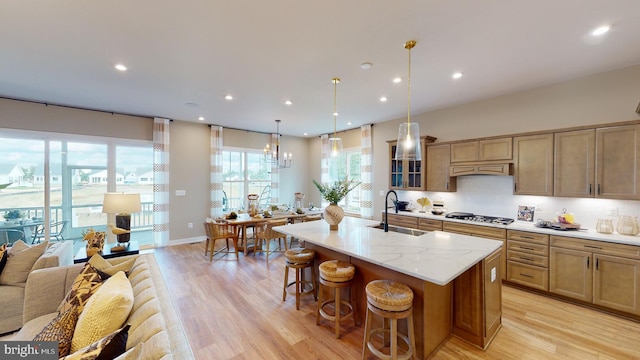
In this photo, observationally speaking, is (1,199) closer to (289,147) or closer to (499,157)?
(289,147)

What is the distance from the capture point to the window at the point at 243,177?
21.7ft

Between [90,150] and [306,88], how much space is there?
468cm

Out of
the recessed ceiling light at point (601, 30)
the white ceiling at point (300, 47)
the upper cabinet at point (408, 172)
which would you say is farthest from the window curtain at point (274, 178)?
the recessed ceiling light at point (601, 30)

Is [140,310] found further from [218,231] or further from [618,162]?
[618,162]

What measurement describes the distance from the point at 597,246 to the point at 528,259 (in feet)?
2.26

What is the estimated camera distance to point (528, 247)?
331 centimetres

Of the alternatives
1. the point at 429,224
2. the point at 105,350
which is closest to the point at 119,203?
the point at 105,350

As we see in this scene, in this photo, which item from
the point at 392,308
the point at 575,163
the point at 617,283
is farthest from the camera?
the point at 575,163

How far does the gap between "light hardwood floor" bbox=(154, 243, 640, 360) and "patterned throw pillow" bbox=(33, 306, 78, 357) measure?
3.69ft

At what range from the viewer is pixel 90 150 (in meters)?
4.98

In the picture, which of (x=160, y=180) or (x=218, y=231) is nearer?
(x=218, y=231)

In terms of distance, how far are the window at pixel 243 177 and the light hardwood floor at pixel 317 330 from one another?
324 centimetres

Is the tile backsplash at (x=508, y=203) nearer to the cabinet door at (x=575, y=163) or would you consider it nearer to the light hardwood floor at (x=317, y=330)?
the cabinet door at (x=575, y=163)

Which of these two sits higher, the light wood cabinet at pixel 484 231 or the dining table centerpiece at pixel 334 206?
the dining table centerpiece at pixel 334 206
